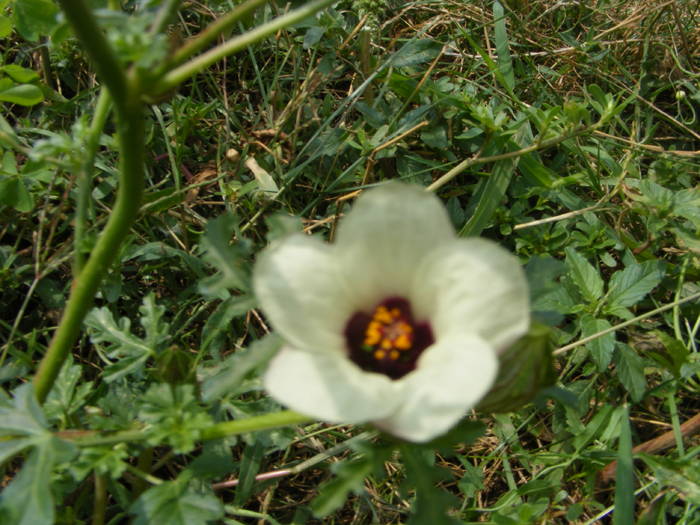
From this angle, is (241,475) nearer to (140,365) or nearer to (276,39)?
(140,365)

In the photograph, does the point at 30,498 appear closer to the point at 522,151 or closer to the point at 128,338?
the point at 128,338

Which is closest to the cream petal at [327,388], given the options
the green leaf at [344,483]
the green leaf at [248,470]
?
the green leaf at [344,483]

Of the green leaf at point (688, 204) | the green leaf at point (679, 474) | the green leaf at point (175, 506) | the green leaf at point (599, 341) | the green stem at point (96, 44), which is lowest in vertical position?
the green leaf at point (679, 474)

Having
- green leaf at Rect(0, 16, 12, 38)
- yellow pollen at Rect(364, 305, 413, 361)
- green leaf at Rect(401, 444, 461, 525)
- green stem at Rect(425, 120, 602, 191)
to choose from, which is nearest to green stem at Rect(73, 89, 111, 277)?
yellow pollen at Rect(364, 305, 413, 361)

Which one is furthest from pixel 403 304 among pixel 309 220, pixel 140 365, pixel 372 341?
pixel 309 220

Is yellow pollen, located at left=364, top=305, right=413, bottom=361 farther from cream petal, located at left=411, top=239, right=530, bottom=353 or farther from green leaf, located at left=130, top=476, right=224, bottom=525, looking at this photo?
green leaf, located at left=130, top=476, right=224, bottom=525

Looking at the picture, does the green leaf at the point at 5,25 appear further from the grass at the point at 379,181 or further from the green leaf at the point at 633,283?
the green leaf at the point at 633,283
